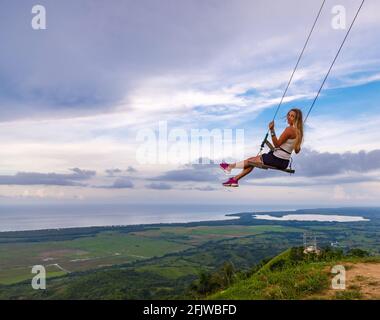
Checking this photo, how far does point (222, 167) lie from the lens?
32.2 ft

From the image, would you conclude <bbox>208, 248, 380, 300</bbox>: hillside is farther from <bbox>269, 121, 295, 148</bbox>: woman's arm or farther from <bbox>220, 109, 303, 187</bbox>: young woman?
<bbox>269, 121, 295, 148</bbox>: woman's arm

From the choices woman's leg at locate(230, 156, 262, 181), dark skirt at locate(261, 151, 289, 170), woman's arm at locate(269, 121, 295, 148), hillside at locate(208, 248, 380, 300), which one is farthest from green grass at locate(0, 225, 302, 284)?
woman's arm at locate(269, 121, 295, 148)

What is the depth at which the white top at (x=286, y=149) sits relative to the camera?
886 cm

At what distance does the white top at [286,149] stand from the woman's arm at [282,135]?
85mm

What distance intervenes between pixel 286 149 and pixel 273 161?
0.44 m

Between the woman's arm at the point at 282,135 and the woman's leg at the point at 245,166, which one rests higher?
the woman's arm at the point at 282,135

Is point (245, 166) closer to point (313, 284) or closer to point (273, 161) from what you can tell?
point (273, 161)

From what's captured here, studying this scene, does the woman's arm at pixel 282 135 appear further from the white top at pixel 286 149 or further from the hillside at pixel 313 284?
the hillside at pixel 313 284

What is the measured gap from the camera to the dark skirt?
9.06 m

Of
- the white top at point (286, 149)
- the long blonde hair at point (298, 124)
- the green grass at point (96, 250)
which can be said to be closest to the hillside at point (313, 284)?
the white top at point (286, 149)

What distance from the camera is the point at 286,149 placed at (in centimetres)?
895

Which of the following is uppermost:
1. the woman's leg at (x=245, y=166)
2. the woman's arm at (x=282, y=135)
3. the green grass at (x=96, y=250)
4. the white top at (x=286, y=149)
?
the woman's arm at (x=282, y=135)

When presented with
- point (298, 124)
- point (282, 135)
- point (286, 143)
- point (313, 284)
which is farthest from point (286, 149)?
point (313, 284)

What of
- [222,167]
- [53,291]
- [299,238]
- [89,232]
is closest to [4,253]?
[89,232]
